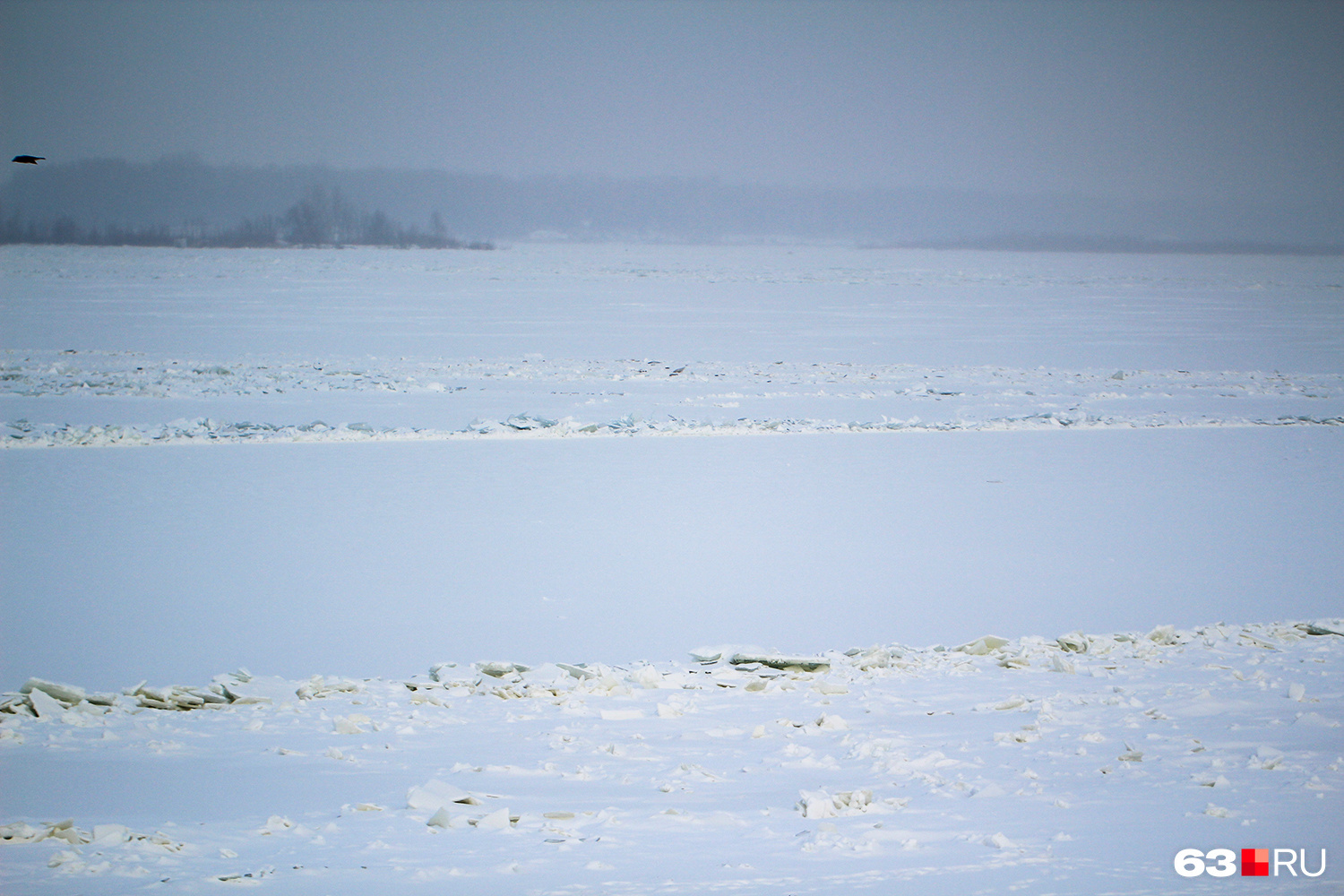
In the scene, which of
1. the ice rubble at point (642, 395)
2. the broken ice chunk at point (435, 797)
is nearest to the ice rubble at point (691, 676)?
the broken ice chunk at point (435, 797)

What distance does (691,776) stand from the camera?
320cm

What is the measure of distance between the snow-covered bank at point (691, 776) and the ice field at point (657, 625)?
0.02 meters

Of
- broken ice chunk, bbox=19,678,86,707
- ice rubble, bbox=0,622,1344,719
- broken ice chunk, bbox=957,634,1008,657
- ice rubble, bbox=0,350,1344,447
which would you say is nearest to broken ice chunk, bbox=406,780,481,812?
ice rubble, bbox=0,622,1344,719

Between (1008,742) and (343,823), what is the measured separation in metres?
2.00

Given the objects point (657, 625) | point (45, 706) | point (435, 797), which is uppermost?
point (657, 625)

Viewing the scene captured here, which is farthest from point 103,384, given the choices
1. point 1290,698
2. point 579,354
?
point 1290,698

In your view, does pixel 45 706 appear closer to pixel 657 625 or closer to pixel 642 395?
pixel 657 625

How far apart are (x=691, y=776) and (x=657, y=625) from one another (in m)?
2.12

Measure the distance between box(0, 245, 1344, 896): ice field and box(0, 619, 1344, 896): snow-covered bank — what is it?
16 mm

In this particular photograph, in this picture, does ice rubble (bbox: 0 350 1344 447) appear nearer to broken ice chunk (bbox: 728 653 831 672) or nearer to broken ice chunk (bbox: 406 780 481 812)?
broken ice chunk (bbox: 728 653 831 672)

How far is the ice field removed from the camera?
2.76 m

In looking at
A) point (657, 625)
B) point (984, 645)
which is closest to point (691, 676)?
point (657, 625)

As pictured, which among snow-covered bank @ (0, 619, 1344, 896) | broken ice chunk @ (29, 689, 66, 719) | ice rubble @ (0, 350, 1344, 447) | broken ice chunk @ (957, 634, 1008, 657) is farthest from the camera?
ice rubble @ (0, 350, 1344, 447)

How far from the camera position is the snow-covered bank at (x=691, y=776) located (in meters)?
2.59
